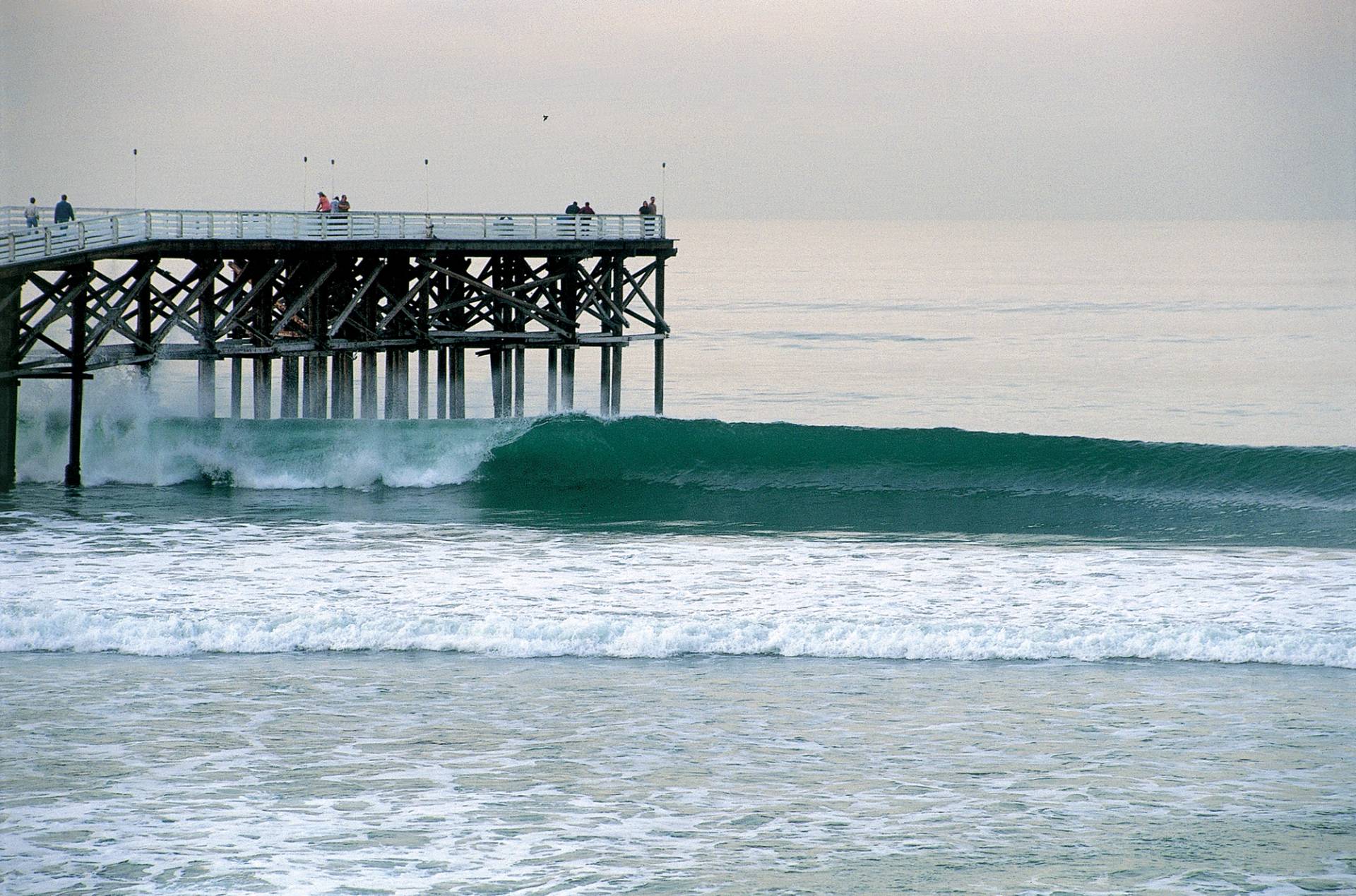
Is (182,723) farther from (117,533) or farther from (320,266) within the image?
(320,266)

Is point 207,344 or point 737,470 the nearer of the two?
point 207,344

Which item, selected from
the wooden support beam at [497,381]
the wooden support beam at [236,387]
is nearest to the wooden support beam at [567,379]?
the wooden support beam at [497,381]

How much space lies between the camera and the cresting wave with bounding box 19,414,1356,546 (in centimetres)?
2391

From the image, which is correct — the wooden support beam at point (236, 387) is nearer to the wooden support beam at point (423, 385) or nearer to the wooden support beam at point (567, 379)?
the wooden support beam at point (423, 385)

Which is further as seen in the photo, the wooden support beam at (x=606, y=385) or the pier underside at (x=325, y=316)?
the wooden support beam at (x=606, y=385)

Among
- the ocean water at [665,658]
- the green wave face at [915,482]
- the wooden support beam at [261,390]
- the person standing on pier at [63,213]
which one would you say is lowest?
the ocean water at [665,658]

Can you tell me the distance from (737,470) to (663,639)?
12.6 metres

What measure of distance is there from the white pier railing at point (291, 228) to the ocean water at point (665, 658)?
317cm

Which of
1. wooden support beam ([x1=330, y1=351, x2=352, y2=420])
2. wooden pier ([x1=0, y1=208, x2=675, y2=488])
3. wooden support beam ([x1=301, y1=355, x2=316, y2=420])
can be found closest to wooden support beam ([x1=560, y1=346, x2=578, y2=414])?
wooden pier ([x1=0, y1=208, x2=675, y2=488])

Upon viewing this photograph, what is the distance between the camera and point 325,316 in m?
27.9

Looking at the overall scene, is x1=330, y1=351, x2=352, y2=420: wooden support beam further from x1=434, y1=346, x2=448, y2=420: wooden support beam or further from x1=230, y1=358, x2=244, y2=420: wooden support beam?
x1=434, y1=346, x2=448, y2=420: wooden support beam

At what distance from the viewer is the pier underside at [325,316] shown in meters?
24.0

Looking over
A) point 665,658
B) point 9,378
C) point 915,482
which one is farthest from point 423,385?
point 665,658

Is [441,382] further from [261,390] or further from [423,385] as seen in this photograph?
[261,390]
